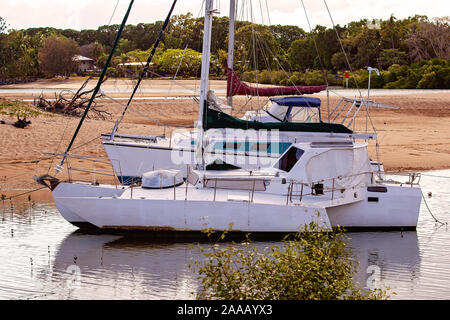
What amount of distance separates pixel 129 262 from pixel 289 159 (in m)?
5.57

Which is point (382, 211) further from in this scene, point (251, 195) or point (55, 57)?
point (55, 57)

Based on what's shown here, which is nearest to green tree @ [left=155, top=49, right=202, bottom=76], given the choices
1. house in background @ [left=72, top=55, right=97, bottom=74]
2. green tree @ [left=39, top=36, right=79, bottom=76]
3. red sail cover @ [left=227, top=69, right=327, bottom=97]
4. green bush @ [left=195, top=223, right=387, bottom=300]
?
green tree @ [left=39, top=36, right=79, bottom=76]

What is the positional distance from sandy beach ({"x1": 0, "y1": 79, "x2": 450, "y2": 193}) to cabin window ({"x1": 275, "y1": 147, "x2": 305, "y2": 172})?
6.86 meters

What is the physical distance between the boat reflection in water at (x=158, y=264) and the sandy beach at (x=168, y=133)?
19.4 ft

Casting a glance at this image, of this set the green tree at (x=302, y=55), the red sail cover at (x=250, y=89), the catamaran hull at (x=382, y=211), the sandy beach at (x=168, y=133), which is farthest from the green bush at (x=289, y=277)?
the green tree at (x=302, y=55)

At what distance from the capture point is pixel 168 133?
36.5 metres

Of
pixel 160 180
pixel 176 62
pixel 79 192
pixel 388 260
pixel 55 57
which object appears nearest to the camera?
pixel 388 260

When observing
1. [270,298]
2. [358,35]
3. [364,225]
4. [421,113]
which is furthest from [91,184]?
[358,35]

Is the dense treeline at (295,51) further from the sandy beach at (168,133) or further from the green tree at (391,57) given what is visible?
the sandy beach at (168,133)

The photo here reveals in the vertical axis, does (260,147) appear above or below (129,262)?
above

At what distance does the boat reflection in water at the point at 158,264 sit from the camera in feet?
51.8

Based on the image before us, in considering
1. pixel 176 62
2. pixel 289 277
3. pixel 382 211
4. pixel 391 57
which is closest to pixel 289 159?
pixel 382 211

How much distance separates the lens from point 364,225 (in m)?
20.6

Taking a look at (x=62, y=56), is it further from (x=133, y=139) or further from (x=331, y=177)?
(x=331, y=177)
